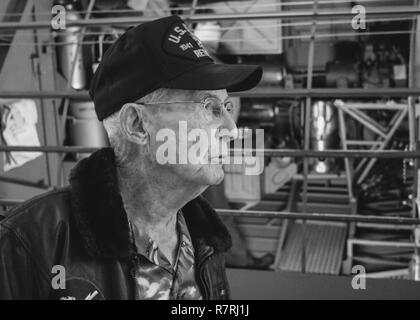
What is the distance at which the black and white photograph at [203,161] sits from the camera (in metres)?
1.37

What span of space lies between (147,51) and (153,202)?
369mm

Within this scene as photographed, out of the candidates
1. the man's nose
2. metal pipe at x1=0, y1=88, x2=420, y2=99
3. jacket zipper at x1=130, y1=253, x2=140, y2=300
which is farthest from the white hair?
metal pipe at x1=0, y1=88, x2=420, y2=99

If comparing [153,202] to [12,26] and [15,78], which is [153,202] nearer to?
[12,26]

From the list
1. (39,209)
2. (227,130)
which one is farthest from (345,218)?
(39,209)

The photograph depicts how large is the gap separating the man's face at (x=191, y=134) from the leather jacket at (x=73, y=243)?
0.16 metres

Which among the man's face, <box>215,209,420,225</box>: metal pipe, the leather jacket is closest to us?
the leather jacket

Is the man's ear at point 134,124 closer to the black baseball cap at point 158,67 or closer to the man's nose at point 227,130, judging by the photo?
the black baseball cap at point 158,67

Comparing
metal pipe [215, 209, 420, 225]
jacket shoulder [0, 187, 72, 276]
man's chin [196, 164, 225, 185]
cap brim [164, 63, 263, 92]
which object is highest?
cap brim [164, 63, 263, 92]

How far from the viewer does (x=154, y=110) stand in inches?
55.9

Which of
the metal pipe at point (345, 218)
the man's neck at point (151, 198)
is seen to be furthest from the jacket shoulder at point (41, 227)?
the metal pipe at point (345, 218)

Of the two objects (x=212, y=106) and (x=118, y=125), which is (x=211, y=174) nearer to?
(x=212, y=106)

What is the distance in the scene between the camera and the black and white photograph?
4.49ft

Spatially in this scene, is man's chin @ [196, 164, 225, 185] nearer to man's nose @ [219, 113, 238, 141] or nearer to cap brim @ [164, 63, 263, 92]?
man's nose @ [219, 113, 238, 141]
